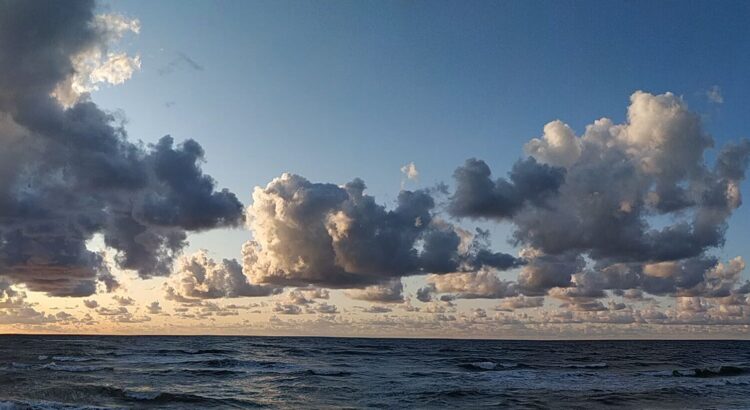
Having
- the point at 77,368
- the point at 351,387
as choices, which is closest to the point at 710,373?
the point at 351,387

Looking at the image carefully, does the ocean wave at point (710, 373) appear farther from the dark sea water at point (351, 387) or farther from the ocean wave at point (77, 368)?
the ocean wave at point (77, 368)

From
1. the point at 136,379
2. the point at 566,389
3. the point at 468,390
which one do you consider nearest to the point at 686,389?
the point at 566,389

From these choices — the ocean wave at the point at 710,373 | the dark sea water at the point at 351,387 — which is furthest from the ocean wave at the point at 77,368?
the ocean wave at the point at 710,373

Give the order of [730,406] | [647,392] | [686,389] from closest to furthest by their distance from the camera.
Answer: [730,406]
[647,392]
[686,389]

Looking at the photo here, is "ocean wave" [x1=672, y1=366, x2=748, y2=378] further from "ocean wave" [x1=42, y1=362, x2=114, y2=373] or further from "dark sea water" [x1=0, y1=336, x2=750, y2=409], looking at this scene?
"ocean wave" [x1=42, y1=362, x2=114, y2=373]

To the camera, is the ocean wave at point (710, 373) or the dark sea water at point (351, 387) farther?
the ocean wave at point (710, 373)

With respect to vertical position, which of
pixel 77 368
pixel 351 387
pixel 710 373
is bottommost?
pixel 77 368

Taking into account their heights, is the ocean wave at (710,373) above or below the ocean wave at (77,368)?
above

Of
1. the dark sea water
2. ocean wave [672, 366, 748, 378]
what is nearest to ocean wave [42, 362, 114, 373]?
the dark sea water

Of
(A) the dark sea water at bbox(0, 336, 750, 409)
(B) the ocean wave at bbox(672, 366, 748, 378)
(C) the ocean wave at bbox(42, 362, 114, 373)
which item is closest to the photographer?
(A) the dark sea water at bbox(0, 336, 750, 409)

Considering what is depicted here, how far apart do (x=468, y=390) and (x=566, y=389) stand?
27.2 feet

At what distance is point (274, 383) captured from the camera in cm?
5084

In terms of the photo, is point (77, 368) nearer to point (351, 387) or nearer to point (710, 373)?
point (351, 387)

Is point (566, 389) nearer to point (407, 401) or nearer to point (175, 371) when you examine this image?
point (407, 401)
